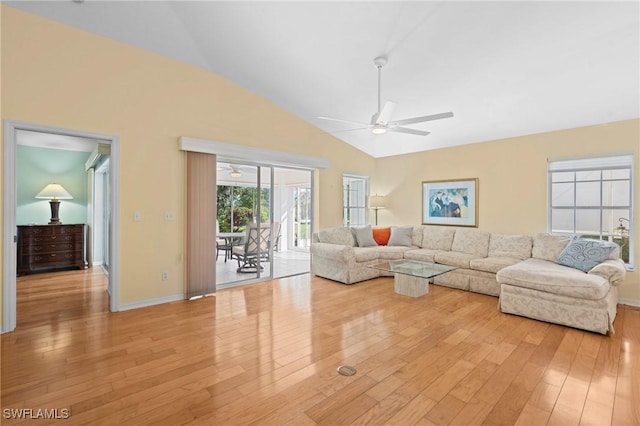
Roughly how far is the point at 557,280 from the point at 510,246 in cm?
159

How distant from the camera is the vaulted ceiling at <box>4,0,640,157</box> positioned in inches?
113

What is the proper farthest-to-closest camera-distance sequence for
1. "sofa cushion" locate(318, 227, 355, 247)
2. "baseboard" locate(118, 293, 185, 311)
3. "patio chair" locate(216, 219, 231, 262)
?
"sofa cushion" locate(318, 227, 355, 247) → "patio chair" locate(216, 219, 231, 262) → "baseboard" locate(118, 293, 185, 311)

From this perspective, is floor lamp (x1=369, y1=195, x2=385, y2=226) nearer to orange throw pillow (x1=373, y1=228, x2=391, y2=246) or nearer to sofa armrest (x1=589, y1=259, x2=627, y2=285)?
orange throw pillow (x1=373, y1=228, x2=391, y2=246)

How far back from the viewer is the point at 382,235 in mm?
6281

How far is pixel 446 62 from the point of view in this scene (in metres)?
3.54

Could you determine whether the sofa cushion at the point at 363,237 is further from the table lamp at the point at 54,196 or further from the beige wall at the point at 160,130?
the table lamp at the point at 54,196

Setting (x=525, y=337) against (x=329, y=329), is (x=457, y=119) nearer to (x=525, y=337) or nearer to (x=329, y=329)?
(x=525, y=337)

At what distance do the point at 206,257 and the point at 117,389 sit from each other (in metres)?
2.44

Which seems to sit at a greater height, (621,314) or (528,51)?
(528,51)

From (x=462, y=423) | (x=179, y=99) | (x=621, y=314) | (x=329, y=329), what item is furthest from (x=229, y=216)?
(x=621, y=314)

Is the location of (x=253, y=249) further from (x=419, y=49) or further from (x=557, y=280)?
(x=557, y=280)

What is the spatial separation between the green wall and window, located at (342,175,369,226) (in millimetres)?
5813

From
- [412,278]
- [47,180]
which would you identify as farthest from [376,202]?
[47,180]

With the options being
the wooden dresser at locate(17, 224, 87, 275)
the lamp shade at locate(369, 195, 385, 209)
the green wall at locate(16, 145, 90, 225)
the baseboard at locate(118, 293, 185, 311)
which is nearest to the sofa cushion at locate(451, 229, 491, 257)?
the lamp shade at locate(369, 195, 385, 209)
